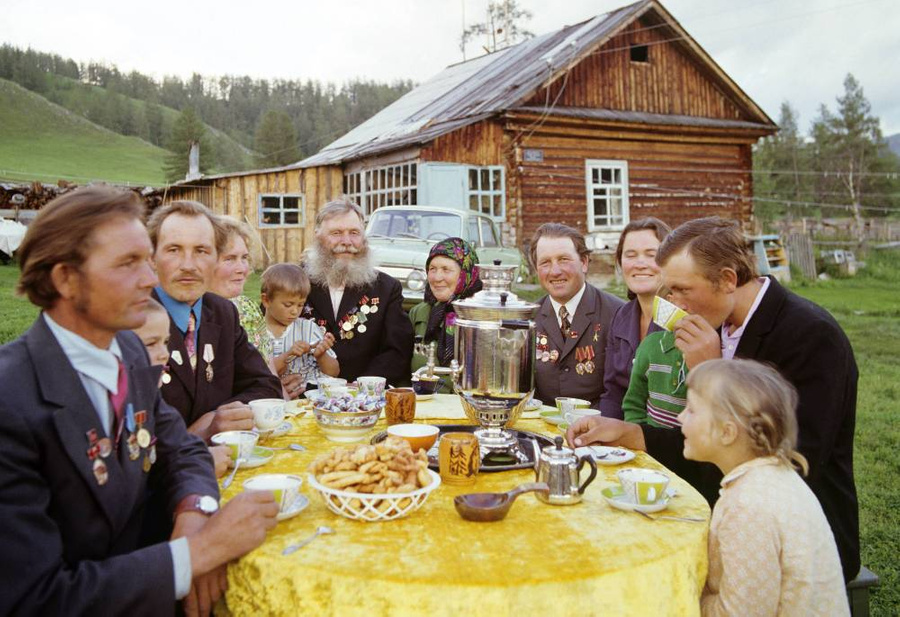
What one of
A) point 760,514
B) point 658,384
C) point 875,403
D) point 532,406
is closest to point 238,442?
point 532,406

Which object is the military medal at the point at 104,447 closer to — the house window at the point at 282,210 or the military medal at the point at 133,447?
the military medal at the point at 133,447

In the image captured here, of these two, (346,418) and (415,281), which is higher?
(415,281)

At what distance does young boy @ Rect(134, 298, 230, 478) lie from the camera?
2205 millimetres

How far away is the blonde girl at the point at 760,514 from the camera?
5.98 ft

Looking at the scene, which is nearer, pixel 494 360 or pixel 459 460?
pixel 459 460

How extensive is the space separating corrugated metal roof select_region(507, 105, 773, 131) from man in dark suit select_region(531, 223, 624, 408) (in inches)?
491

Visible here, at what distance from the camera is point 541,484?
187cm

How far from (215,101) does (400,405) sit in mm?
95692

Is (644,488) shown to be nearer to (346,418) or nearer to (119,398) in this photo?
(346,418)

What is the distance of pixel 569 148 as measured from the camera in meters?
17.0

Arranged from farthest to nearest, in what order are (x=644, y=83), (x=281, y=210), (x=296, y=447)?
(x=281, y=210), (x=644, y=83), (x=296, y=447)

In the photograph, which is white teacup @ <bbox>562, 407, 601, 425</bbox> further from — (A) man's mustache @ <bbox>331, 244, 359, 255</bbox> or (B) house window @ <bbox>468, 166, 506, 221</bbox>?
(B) house window @ <bbox>468, 166, 506, 221</bbox>

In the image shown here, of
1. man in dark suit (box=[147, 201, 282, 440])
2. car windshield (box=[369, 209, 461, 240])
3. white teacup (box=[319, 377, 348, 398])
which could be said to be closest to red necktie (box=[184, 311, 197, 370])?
man in dark suit (box=[147, 201, 282, 440])

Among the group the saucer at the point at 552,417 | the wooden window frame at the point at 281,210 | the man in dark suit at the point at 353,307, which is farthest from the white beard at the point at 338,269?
the wooden window frame at the point at 281,210
